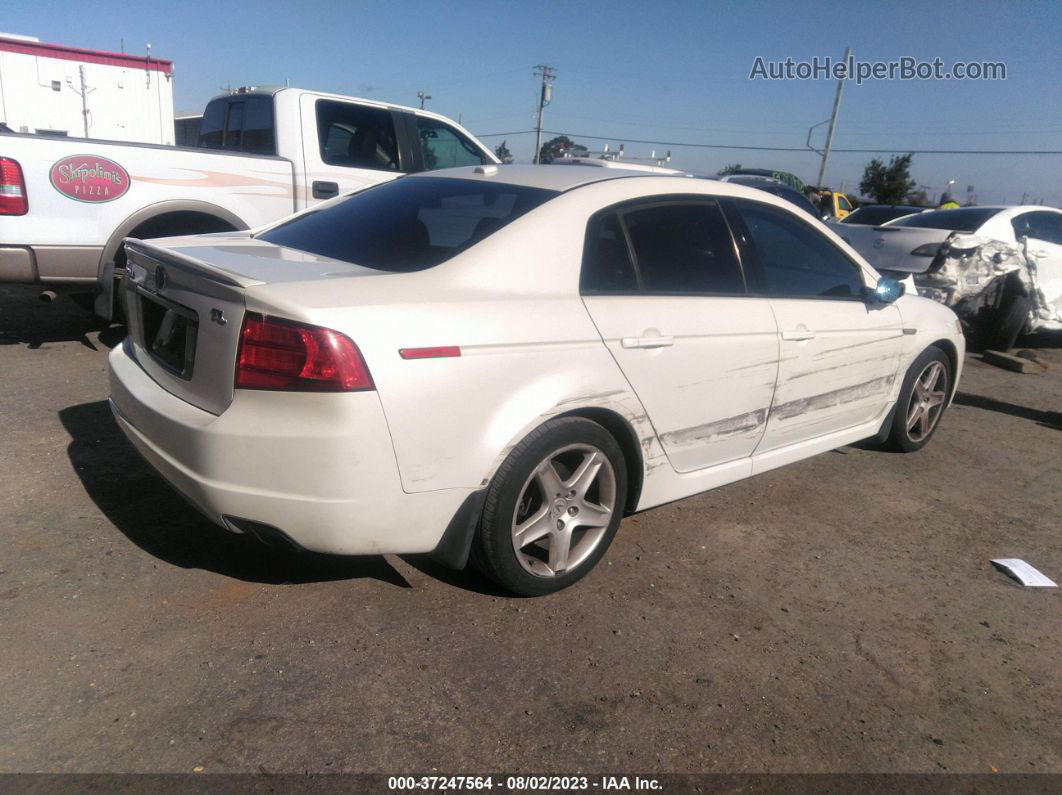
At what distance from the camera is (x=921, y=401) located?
4949mm

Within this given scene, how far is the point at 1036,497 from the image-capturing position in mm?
4621

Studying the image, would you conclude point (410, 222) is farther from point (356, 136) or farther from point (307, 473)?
point (356, 136)

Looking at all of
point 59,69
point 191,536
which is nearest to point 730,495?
point 191,536

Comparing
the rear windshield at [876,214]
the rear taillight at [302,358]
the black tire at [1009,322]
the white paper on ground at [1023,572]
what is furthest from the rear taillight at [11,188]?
the rear windshield at [876,214]

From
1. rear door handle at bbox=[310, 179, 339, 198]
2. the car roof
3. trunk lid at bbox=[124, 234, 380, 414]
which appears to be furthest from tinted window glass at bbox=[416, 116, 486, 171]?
trunk lid at bbox=[124, 234, 380, 414]

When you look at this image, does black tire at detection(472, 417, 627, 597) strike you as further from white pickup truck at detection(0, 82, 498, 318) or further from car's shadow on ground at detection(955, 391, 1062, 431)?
car's shadow on ground at detection(955, 391, 1062, 431)

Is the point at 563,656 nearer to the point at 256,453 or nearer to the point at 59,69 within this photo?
the point at 256,453

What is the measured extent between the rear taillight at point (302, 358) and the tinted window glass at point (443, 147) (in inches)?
214

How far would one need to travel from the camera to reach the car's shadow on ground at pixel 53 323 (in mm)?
6445

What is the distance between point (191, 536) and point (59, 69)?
1095 inches

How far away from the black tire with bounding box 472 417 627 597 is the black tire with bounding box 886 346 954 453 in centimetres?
239

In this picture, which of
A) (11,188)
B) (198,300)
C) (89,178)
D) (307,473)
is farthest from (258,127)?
(307,473)

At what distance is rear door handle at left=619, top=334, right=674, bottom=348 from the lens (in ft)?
10.1

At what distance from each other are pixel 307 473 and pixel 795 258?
2814 mm
